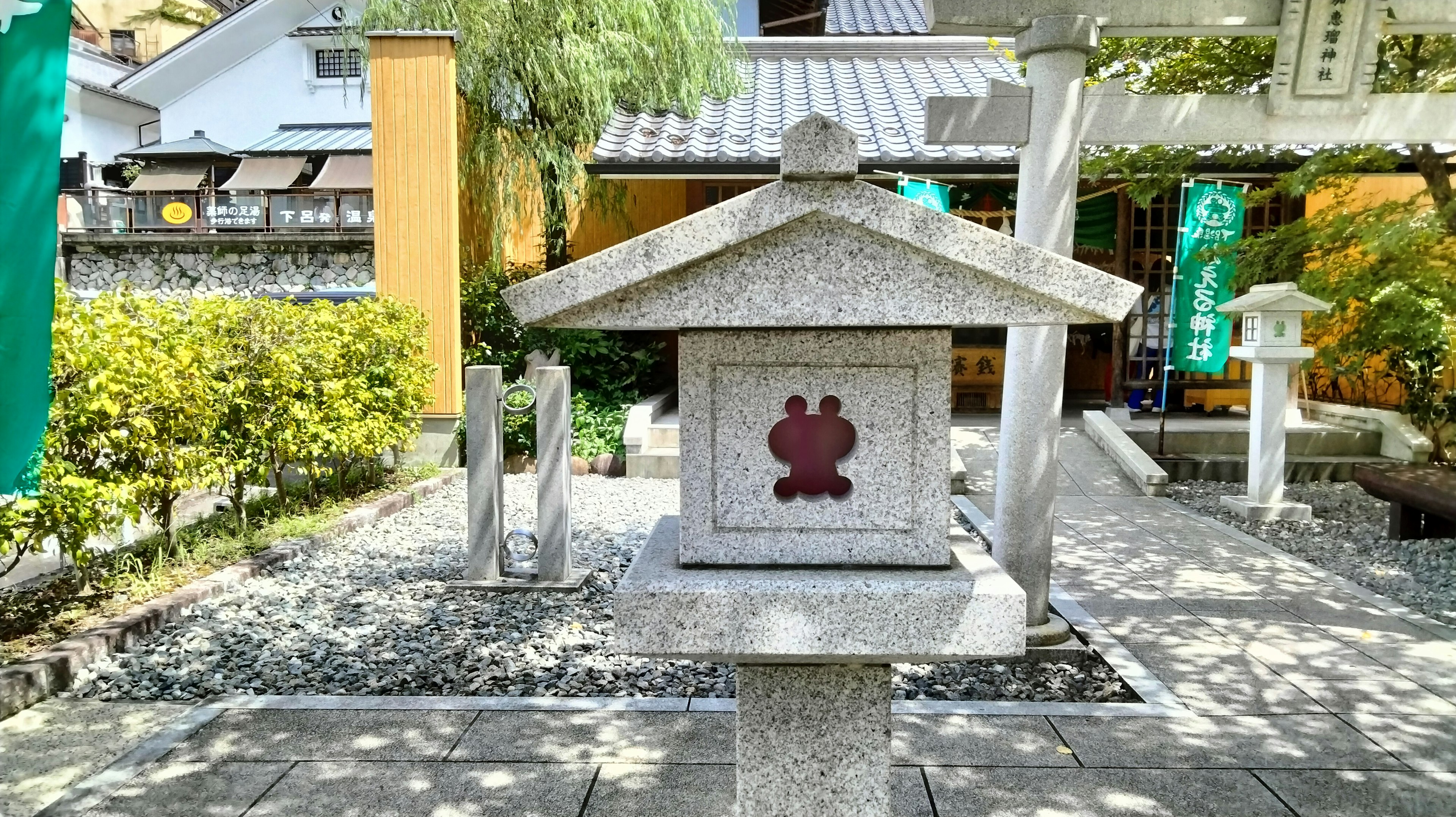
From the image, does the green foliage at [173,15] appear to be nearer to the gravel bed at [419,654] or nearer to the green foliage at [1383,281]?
the gravel bed at [419,654]

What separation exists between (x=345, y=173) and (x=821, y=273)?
2116cm

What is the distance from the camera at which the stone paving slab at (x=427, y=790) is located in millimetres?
3387

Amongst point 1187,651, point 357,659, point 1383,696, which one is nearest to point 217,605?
point 357,659

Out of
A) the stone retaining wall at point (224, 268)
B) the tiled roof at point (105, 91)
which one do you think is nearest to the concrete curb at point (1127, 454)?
the stone retaining wall at point (224, 268)

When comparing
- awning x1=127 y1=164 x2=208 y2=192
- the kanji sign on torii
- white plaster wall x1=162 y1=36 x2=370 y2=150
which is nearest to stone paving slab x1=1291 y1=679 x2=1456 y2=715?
the kanji sign on torii

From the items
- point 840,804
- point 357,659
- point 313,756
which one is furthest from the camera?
point 357,659

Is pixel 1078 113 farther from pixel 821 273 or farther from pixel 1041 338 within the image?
pixel 821 273

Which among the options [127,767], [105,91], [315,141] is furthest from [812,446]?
[105,91]

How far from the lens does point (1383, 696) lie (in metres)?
4.52

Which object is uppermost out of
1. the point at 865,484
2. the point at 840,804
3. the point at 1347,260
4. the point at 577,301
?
the point at 1347,260

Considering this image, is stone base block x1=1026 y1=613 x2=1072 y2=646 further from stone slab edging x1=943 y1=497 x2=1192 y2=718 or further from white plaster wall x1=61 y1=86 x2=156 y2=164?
white plaster wall x1=61 y1=86 x2=156 y2=164

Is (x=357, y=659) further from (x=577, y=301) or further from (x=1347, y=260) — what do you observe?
(x=1347, y=260)

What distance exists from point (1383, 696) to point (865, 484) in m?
3.57

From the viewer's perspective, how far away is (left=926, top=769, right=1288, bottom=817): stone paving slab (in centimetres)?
340
